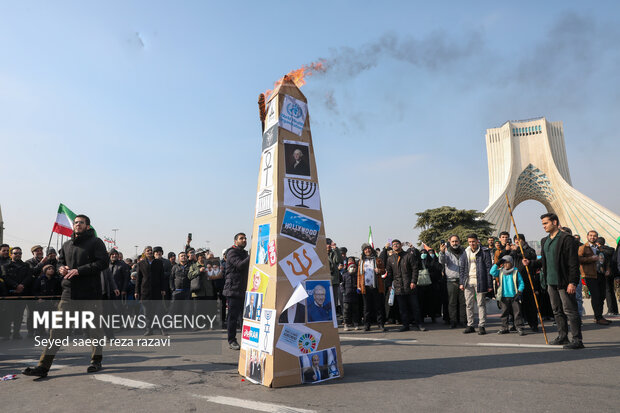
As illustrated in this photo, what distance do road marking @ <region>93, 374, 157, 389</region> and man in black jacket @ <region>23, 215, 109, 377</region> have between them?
1.29 ft

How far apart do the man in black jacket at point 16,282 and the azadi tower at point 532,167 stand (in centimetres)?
6824

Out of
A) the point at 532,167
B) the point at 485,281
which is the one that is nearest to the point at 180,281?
the point at 485,281

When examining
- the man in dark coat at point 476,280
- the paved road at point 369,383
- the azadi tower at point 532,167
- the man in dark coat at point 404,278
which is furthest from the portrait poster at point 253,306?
the azadi tower at point 532,167

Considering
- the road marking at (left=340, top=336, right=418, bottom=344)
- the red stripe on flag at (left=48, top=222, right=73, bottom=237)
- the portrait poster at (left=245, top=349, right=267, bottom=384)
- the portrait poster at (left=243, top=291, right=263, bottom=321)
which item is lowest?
the road marking at (left=340, top=336, right=418, bottom=344)

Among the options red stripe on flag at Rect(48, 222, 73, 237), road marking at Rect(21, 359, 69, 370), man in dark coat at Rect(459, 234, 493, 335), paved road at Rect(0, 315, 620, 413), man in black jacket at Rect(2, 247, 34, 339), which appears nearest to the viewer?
paved road at Rect(0, 315, 620, 413)

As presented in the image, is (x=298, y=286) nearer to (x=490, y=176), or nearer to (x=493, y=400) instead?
(x=493, y=400)

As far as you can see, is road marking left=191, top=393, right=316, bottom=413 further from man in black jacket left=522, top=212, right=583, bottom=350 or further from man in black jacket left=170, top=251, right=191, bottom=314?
man in black jacket left=170, top=251, right=191, bottom=314

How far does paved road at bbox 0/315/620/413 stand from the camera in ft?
12.5

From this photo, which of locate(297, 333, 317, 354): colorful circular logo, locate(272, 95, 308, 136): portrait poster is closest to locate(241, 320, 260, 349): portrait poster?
locate(297, 333, 317, 354): colorful circular logo

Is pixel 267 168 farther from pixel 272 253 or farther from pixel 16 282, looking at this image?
pixel 16 282

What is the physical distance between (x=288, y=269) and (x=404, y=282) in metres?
5.53

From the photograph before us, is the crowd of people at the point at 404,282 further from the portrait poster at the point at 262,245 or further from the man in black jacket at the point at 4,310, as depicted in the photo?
the portrait poster at the point at 262,245

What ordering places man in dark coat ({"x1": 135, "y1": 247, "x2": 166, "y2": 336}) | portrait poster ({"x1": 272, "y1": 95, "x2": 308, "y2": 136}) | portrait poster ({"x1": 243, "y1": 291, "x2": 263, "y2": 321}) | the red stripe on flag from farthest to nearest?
the red stripe on flag
man in dark coat ({"x1": 135, "y1": 247, "x2": 166, "y2": 336})
portrait poster ({"x1": 272, "y1": 95, "x2": 308, "y2": 136})
portrait poster ({"x1": 243, "y1": 291, "x2": 263, "y2": 321})

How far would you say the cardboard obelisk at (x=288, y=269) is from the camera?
183 inches
